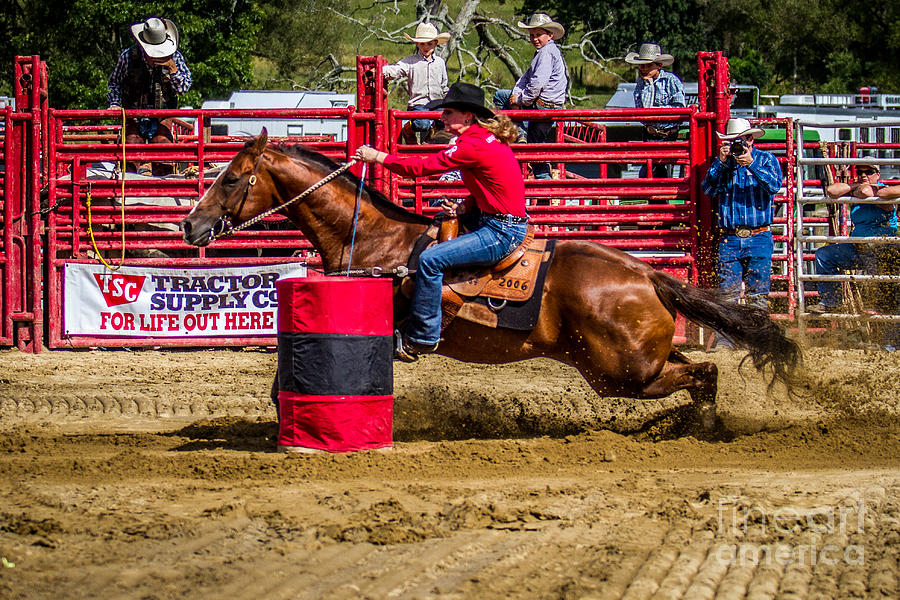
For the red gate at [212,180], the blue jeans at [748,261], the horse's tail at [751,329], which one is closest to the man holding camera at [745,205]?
the blue jeans at [748,261]

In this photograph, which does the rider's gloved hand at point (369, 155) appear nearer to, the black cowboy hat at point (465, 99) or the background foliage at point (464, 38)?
the black cowboy hat at point (465, 99)

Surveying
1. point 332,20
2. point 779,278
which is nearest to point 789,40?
point 332,20

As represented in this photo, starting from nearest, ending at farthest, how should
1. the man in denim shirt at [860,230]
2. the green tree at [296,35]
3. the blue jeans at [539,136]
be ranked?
the blue jeans at [539,136]
the man in denim shirt at [860,230]
the green tree at [296,35]

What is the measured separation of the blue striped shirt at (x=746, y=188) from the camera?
9.54 metres

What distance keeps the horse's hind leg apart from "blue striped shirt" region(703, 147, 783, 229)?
342cm

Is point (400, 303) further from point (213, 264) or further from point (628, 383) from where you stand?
point (213, 264)

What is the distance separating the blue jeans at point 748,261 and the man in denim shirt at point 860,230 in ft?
4.13

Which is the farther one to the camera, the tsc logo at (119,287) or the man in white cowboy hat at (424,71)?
the man in white cowboy hat at (424,71)

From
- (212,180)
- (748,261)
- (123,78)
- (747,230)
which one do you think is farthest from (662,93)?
(123,78)

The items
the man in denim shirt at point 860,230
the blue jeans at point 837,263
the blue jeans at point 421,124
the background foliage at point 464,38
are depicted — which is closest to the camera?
the blue jeans at point 421,124

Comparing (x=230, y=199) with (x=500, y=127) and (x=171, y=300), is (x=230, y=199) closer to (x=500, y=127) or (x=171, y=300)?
(x=500, y=127)

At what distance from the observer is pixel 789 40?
4412 centimetres

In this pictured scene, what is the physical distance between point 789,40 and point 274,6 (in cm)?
2429

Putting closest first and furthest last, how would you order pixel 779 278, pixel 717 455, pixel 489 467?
pixel 489 467 → pixel 717 455 → pixel 779 278
